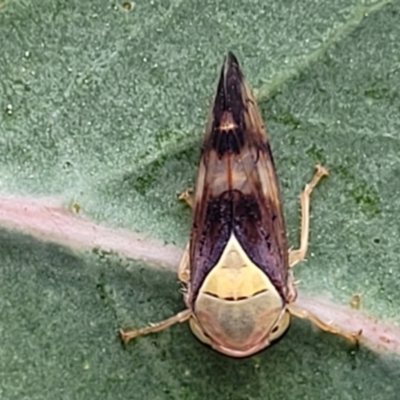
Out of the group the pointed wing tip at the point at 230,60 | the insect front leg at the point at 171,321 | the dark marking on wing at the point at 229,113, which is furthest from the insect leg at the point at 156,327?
the pointed wing tip at the point at 230,60

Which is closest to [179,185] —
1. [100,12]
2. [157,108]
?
[157,108]

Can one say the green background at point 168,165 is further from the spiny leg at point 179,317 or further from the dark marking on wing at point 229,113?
the dark marking on wing at point 229,113

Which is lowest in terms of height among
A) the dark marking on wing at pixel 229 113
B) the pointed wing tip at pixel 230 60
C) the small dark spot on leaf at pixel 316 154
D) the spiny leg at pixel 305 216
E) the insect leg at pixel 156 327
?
the insect leg at pixel 156 327

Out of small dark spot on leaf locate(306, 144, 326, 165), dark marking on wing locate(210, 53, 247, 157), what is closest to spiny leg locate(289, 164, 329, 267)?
small dark spot on leaf locate(306, 144, 326, 165)

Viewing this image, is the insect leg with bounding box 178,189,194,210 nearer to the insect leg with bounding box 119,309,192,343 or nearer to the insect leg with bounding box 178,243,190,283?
the insect leg with bounding box 178,243,190,283

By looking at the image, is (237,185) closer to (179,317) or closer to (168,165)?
(168,165)

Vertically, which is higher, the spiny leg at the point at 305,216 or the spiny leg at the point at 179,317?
the spiny leg at the point at 305,216
